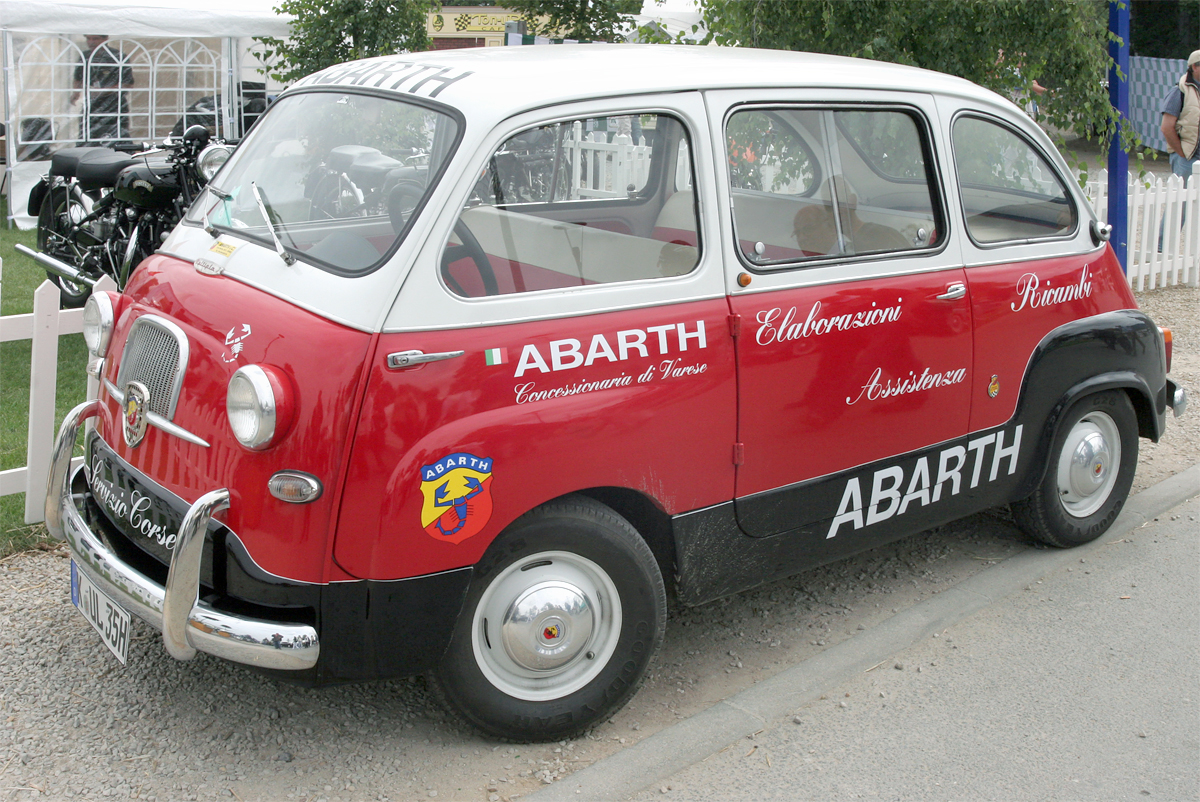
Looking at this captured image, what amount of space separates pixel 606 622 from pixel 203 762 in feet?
4.11

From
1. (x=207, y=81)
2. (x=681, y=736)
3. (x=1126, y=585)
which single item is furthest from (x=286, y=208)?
(x=207, y=81)

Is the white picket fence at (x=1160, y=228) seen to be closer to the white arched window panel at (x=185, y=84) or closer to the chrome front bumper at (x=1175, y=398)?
the chrome front bumper at (x=1175, y=398)

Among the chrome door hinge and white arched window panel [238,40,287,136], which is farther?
white arched window panel [238,40,287,136]

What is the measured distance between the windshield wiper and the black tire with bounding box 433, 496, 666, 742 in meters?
1.01

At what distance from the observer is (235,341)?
296 cm

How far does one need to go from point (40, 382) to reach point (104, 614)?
69.1 inches

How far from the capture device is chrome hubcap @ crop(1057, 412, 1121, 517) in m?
4.59

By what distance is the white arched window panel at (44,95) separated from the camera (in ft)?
40.6

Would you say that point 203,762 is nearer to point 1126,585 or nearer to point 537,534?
point 537,534

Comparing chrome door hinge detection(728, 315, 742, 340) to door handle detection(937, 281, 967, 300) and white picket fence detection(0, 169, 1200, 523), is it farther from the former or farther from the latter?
door handle detection(937, 281, 967, 300)

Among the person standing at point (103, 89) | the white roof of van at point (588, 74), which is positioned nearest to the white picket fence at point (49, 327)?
the white roof of van at point (588, 74)

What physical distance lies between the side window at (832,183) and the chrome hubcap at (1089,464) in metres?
1.30

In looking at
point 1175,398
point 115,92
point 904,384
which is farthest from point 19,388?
point 115,92

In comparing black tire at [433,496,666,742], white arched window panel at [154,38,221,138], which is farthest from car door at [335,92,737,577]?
white arched window panel at [154,38,221,138]
